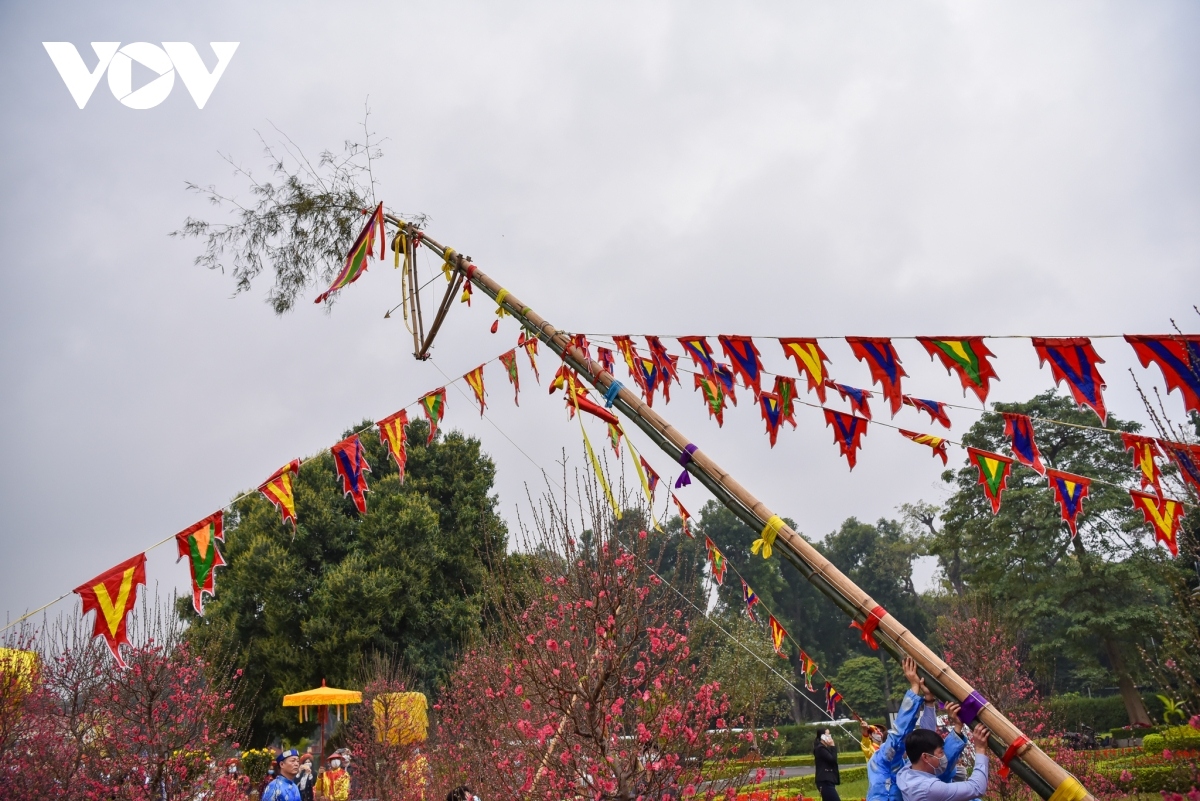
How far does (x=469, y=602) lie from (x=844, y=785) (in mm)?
10735

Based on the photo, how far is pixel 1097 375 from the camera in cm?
442

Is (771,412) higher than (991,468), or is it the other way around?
(771,412)


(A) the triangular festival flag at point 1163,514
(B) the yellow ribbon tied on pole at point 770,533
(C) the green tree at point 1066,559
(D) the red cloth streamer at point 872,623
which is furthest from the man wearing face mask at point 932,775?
(C) the green tree at point 1066,559

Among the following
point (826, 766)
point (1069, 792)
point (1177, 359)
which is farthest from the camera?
point (826, 766)

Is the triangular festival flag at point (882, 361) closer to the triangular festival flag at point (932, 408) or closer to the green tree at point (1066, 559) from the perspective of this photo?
the triangular festival flag at point (932, 408)

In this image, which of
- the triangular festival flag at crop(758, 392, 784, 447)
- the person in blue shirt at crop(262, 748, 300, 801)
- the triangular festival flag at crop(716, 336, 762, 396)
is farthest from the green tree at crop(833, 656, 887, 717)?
the triangular festival flag at crop(716, 336, 762, 396)

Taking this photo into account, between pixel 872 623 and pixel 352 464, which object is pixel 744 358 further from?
pixel 352 464

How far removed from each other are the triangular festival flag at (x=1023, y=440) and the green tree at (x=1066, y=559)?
2142cm

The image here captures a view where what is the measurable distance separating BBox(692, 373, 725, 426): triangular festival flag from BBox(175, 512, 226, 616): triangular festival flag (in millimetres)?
3763

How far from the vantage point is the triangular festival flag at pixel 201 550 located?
6.20m

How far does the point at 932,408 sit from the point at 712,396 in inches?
59.1

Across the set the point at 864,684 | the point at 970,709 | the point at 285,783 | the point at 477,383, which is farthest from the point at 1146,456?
the point at 864,684

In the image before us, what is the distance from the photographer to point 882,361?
5023 millimetres

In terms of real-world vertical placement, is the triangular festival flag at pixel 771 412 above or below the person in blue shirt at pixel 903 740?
above
